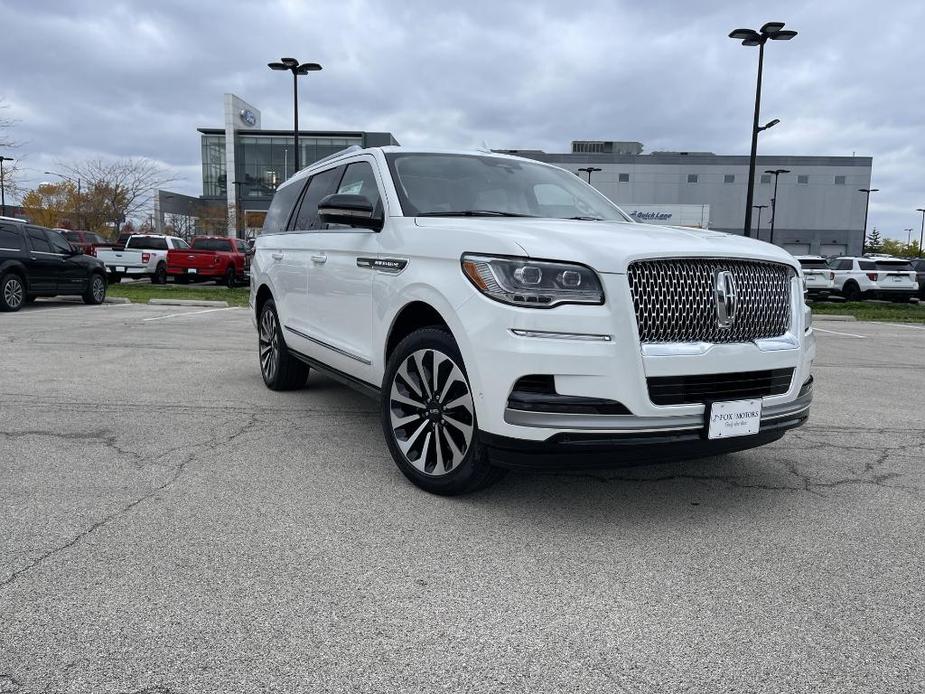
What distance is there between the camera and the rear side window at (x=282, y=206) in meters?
6.42

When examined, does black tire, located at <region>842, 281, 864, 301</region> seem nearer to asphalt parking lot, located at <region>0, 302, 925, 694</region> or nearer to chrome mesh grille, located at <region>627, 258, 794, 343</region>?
asphalt parking lot, located at <region>0, 302, 925, 694</region>

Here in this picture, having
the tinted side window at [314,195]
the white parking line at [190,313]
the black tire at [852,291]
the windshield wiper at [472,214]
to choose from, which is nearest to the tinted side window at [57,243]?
the white parking line at [190,313]

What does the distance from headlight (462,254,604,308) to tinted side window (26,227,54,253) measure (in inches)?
594

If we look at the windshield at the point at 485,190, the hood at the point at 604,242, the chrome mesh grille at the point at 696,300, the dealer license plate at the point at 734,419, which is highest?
the windshield at the point at 485,190

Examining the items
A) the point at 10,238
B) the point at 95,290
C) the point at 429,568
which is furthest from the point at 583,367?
the point at 95,290

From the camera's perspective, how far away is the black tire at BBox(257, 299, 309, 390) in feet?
21.4

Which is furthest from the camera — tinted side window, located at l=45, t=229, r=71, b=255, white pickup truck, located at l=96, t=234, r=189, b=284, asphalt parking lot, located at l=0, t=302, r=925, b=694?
white pickup truck, located at l=96, t=234, r=189, b=284

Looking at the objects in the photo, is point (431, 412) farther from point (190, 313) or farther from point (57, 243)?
point (57, 243)

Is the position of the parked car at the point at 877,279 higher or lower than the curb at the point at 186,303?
higher

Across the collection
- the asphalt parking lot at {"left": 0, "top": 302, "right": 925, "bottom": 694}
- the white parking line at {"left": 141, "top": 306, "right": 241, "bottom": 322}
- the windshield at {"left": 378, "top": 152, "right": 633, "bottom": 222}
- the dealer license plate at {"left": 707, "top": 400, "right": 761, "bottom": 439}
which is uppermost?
the windshield at {"left": 378, "top": 152, "right": 633, "bottom": 222}

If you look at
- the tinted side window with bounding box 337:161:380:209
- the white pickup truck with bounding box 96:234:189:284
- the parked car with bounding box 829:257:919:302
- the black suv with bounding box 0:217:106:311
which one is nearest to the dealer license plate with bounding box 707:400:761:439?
the tinted side window with bounding box 337:161:380:209

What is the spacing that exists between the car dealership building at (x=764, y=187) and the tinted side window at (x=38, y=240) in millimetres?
64050

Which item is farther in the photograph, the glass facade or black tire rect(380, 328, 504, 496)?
the glass facade

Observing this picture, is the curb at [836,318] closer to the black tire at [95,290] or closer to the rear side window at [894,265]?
the rear side window at [894,265]
